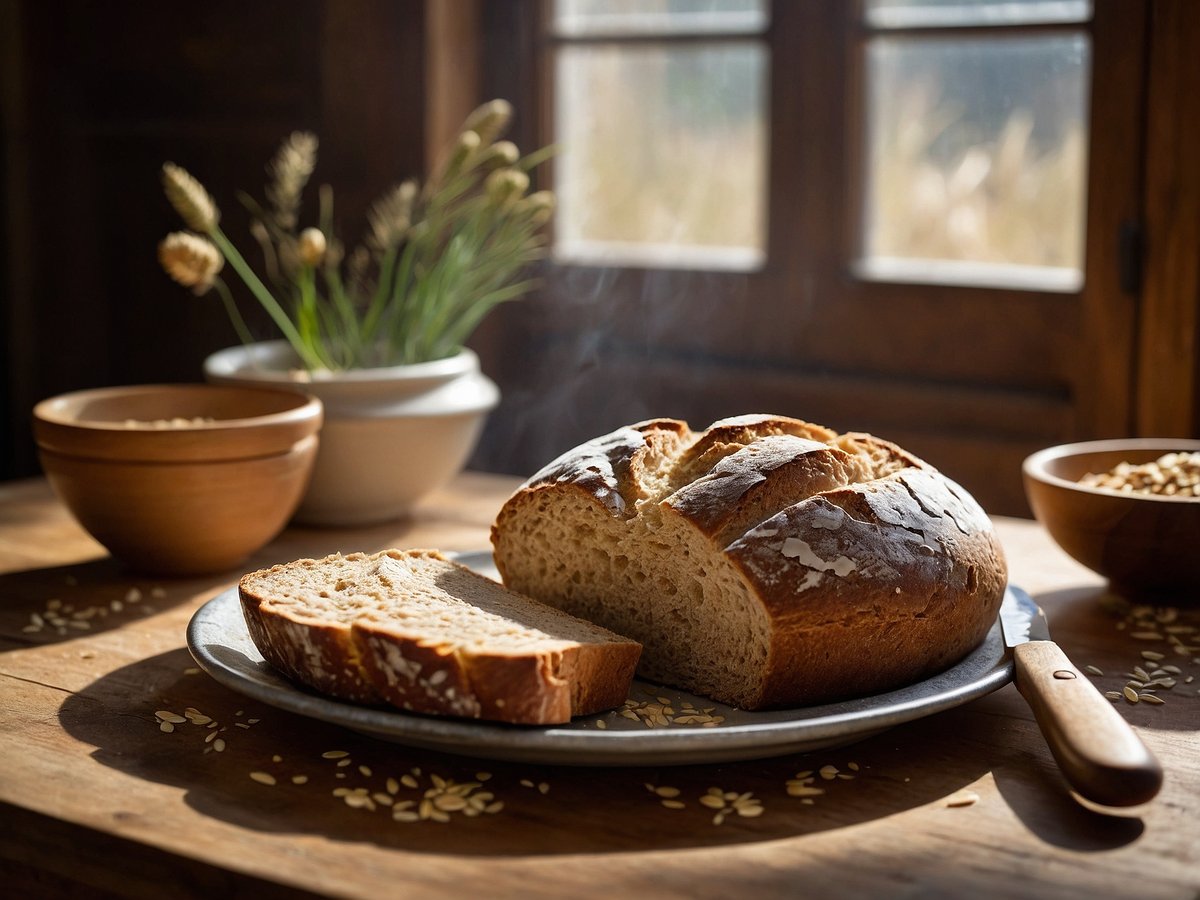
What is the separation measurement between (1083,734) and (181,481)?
1.01 metres

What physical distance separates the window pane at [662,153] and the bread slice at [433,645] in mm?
1521

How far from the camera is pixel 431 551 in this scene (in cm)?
136

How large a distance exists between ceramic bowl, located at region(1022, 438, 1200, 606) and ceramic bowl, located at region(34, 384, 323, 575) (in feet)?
2.82

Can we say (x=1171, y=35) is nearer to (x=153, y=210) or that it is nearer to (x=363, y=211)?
(x=363, y=211)

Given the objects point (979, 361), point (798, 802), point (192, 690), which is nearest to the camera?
point (798, 802)

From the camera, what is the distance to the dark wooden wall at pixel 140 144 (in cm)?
282

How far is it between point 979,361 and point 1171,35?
0.62 m

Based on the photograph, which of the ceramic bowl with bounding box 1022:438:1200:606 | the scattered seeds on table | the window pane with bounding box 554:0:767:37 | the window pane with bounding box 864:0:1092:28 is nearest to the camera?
the scattered seeds on table

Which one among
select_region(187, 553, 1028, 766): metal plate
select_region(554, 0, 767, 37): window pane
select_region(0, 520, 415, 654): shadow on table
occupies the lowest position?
select_region(0, 520, 415, 654): shadow on table

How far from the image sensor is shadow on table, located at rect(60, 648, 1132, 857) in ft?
3.18

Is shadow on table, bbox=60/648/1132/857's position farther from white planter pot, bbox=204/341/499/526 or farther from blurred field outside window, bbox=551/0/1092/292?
blurred field outside window, bbox=551/0/1092/292

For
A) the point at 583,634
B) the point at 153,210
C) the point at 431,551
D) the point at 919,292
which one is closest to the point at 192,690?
the point at 431,551

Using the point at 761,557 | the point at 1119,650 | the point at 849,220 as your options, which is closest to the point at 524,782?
the point at 761,557

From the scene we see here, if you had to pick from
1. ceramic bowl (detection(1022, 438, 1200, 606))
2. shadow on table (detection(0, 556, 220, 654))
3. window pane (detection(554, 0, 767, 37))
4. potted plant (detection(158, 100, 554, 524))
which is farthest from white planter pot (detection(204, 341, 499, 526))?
window pane (detection(554, 0, 767, 37))
